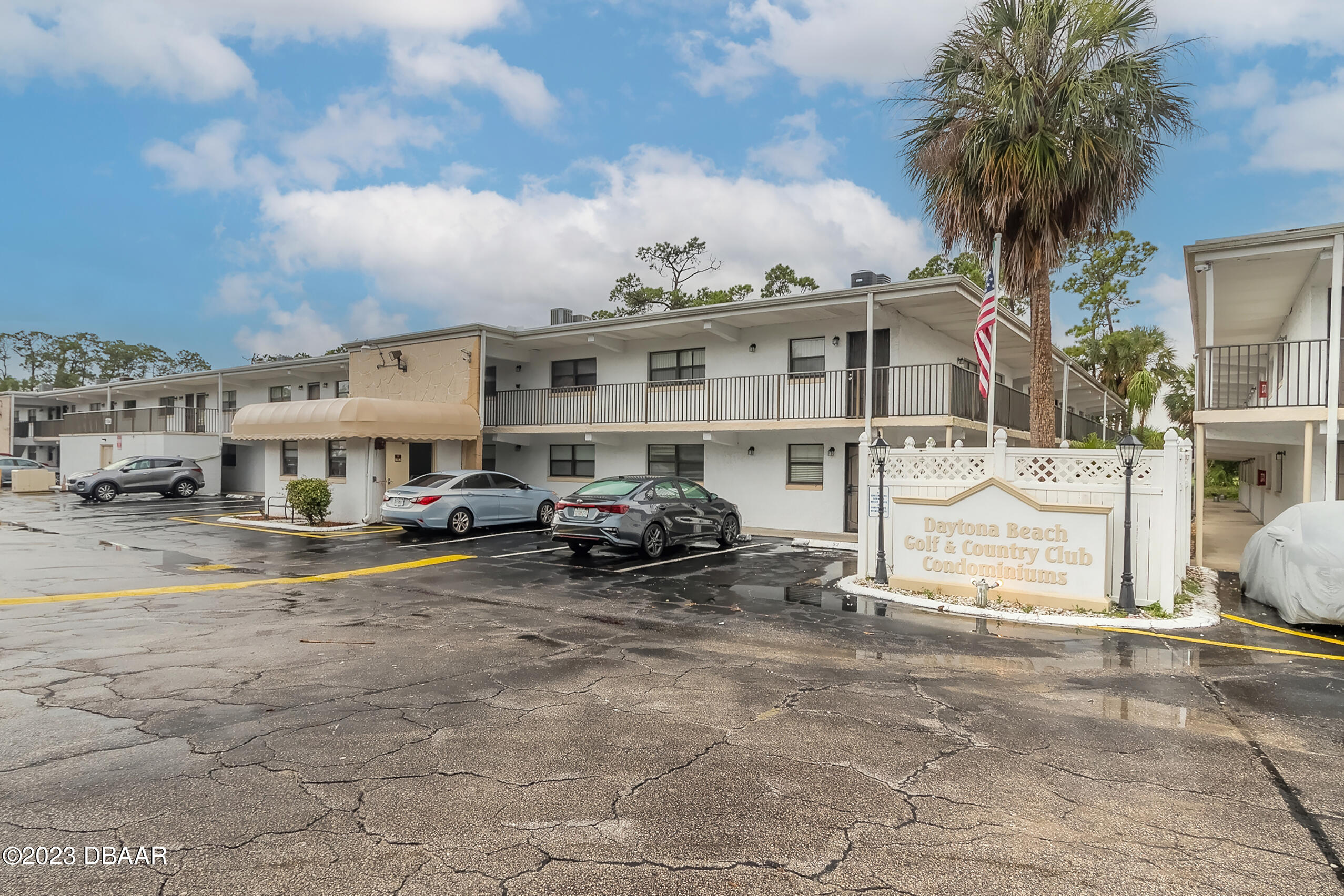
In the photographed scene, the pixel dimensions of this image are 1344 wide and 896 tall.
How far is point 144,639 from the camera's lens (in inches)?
281

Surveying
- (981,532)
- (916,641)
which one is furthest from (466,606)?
(981,532)

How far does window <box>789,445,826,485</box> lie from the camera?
60.0ft

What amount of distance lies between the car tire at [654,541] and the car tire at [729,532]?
1.82m

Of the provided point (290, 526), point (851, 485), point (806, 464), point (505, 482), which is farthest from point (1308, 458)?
point (290, 526)

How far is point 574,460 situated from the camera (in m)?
22.5

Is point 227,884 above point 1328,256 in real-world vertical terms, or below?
below

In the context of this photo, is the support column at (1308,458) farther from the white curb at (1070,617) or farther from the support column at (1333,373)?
the white curb at (1070,617)

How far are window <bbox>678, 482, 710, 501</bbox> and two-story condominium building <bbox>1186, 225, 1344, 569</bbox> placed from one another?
27.9 ft

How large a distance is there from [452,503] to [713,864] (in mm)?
14296

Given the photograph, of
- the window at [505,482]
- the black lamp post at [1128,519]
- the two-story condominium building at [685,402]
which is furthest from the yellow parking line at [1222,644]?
the window at [505,482]

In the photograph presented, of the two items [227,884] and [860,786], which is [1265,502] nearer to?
[860,786]

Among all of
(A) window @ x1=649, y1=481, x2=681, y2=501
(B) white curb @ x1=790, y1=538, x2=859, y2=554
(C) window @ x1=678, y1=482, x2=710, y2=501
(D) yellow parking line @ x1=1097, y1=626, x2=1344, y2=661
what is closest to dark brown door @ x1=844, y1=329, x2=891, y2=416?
(B) white curb @ x1=790, y1=538, x2=859, y2=554

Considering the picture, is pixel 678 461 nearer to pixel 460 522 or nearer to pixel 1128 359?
pixel 460 522

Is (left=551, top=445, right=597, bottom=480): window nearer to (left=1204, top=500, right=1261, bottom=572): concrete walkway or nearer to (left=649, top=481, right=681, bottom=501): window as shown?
(left=649, top=481, right=681, bottom=501): window
